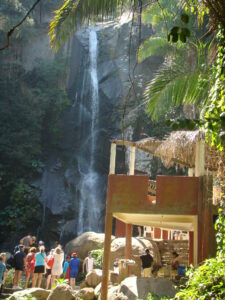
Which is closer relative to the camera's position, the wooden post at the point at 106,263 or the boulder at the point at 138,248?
the wooden post at the point at 106,263

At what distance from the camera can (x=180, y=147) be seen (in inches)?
439

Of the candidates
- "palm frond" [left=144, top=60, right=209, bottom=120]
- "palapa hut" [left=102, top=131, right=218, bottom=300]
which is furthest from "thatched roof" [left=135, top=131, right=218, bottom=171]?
"palm frond" [left=144, top=60, right=209, bottom=120]

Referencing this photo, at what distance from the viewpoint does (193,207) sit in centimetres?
1014

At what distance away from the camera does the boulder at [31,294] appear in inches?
418

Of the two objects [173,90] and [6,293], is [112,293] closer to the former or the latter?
[6,293]

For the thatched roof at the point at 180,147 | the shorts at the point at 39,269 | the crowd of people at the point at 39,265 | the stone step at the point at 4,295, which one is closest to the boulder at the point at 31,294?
the crowd of people at the point at 39,265

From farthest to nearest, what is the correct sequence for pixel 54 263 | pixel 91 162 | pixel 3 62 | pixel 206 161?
pixel 3 62
pixel 91 162
pixel 54 263
pixel 206 161

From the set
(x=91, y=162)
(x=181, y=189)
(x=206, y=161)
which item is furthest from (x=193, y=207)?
(x=91, y=162)

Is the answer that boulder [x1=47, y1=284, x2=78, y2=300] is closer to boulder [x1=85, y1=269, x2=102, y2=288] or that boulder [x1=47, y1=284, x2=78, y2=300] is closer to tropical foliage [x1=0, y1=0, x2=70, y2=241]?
boulder [x1=85, y1=269, x2=102, y2=288]

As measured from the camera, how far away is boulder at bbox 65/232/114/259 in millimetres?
19594

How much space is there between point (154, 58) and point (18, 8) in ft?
32.7

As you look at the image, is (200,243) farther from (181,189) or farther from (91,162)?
(91,162)

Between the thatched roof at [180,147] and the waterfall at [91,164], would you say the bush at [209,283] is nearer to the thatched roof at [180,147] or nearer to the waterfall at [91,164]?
the thatched roof at [180,147]

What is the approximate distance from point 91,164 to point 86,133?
7.86 feet
